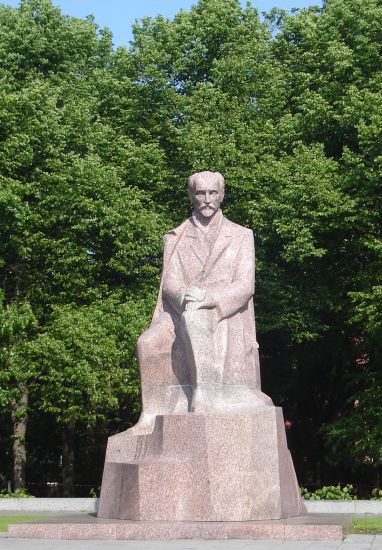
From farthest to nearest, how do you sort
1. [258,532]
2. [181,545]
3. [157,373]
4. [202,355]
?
[157,373] < [202,355] < [258,532] < [181,545]

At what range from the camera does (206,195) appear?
1449 cm

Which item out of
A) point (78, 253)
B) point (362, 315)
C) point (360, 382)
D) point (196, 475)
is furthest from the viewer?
point (360, 382)

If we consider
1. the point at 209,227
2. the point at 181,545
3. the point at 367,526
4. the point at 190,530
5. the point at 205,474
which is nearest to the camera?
the point at 181,545

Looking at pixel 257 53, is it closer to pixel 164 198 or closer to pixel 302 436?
pixel 164 198

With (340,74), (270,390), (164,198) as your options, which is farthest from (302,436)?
(340,74)

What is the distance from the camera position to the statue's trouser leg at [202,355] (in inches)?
530

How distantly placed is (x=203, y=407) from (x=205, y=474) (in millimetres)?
881

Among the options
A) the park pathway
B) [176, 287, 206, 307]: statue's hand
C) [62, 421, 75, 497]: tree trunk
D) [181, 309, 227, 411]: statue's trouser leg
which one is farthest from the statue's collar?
[62, 421, 75, 497]: tree trunk

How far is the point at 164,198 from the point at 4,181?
5517mm

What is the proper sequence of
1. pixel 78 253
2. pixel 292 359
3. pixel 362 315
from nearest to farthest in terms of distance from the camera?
pixel 362 315, pixel 78 253, pixel 292 359

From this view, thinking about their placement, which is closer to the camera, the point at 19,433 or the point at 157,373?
the point at 157,373

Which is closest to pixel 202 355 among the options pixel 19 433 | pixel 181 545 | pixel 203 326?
pixel 203 326

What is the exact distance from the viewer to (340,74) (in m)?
30.0

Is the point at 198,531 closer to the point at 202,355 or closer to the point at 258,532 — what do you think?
the point at 258,532
